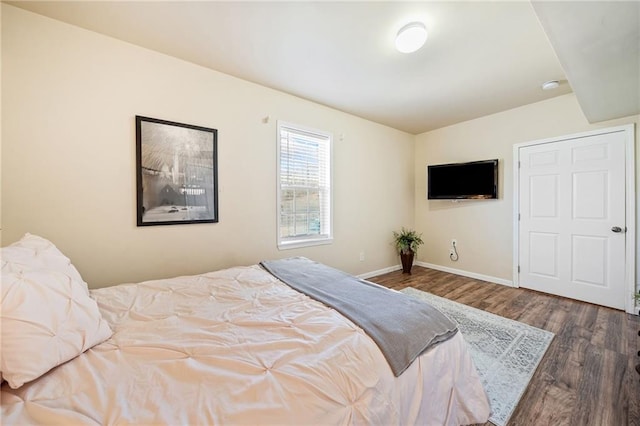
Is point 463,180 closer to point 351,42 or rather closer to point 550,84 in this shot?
point 550,84

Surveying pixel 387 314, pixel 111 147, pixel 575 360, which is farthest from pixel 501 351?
pixel 111 147

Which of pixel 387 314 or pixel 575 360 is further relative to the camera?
pixel 575 360

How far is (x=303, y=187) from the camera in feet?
10.7

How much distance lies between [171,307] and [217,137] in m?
1.76

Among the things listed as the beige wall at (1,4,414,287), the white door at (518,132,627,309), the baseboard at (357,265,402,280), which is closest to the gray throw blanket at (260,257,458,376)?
the beige wall at (1,4,414,287)

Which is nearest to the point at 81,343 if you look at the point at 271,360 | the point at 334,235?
the point at 271,360

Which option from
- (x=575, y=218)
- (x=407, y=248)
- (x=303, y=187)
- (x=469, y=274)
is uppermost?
(x=303, y=187)

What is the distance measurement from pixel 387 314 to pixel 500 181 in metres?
3.52

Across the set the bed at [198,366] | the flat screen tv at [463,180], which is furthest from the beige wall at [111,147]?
the flat screen tv at [463,180]

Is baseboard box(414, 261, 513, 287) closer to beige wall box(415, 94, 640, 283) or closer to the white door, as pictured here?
beige wall box(415, 94, 640, 283)

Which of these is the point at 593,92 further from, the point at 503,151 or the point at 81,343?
the point at 81,343

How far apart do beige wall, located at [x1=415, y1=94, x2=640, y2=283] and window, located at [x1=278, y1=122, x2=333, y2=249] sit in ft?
7.12

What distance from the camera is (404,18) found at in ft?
5.91

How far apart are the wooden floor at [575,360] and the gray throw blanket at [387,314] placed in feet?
2.61
